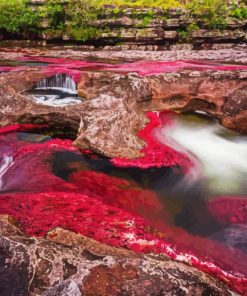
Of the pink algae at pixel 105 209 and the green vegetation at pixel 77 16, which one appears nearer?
the pink algae at pixel 105 209

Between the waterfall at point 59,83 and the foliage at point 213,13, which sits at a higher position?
the foliage at point 213,13

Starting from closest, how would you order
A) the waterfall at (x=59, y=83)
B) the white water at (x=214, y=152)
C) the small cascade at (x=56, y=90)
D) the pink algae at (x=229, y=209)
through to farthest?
the pink algae at (x=229, y=209)
the white water at (x=214, y=152)
the small cascade at (x=56, y=90)
the waterfall at (x=59, y=83)

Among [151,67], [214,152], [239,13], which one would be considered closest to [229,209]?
[214,152]

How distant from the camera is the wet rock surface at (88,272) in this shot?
3084 millimetres

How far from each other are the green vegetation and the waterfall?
1166 centimetres

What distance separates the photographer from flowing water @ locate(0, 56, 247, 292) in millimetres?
4273

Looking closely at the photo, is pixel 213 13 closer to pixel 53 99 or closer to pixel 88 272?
pixel 53 99

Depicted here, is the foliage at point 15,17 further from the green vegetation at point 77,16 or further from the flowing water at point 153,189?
the flowing water at point 153,189

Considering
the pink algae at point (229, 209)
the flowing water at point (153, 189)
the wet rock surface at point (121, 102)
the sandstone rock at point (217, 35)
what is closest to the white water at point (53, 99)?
the wet rock surface at point (121, 102)

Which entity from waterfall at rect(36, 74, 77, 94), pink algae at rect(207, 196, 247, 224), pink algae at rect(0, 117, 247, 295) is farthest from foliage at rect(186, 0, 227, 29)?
pink algae at rect(207, 196, 247, 224)

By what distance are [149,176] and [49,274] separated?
9.65 feet

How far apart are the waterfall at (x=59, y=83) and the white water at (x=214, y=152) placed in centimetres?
371

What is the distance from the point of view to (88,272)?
3.22 m

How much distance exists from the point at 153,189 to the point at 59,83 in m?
6.18
